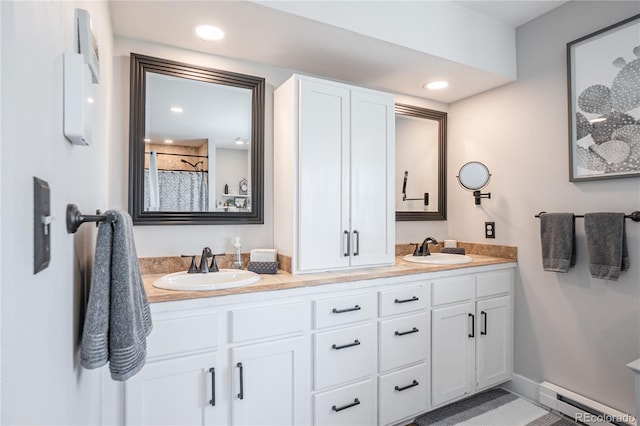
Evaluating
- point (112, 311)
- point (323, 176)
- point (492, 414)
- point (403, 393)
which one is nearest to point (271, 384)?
point (403, 393)

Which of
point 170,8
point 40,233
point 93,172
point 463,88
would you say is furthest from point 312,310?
point 463,88

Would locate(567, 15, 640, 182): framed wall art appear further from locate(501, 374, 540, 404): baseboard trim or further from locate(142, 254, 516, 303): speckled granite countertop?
locate(501, 374, 540, 404): baseboard trim

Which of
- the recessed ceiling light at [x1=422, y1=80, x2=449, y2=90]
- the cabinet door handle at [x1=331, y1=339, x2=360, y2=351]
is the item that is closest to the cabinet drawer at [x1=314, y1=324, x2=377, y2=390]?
the cabinet door handle at [x1=331, y1=339, x2=360, y2=351]

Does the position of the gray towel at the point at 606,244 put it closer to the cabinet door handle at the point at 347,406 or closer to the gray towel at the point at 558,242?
the gray towel at the point at 558,242

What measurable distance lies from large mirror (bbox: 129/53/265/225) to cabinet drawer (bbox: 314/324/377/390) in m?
0.91

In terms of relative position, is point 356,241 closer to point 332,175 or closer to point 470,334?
point 332,175

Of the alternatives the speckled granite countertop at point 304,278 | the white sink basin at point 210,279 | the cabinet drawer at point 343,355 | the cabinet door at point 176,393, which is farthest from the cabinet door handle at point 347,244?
the cabinet door at point 176,393

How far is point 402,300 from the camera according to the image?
2.08 m

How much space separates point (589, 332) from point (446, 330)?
0.87 metres

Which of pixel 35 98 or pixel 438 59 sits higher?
pixel 438 59

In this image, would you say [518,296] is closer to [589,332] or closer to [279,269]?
[589,332]

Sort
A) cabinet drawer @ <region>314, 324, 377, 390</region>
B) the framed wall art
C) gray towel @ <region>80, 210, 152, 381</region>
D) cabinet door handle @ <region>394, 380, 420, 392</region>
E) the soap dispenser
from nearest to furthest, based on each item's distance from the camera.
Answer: gray towel @ <region>80, 210, 152, 381</region>, cabinet drawer @ <region>314, 324, 377, 390</region>, the framed wall art, cabinet door handle @ <region>394, 380, 420, 392</region>, the soap dispenser

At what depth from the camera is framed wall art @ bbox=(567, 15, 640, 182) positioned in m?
1.95

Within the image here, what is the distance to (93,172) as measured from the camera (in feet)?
4.12
